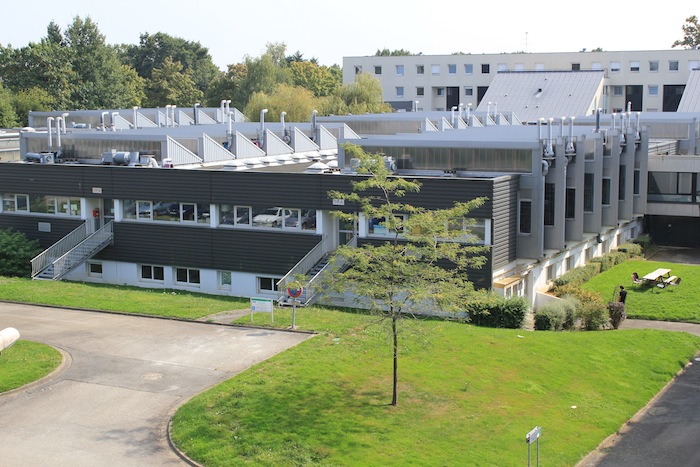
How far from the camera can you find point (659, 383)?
1011 inches

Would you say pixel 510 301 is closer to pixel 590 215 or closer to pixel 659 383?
pixel 659 383

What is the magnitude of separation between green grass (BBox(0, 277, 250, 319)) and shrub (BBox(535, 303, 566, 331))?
10.2 metres

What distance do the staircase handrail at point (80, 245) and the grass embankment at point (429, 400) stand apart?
43.3 feet

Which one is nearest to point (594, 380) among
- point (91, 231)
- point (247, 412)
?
point (247, 412)

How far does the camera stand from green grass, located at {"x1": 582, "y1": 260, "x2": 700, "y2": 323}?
114 feet

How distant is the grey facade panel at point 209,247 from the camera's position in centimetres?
3709

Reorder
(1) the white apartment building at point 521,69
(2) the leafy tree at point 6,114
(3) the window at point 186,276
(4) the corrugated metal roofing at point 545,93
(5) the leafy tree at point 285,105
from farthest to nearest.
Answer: (1) the white apartment building at point 521,69
(4) the corrugated metal roofing at point 545,93
(2) the leafy tree at point 6,114
(5) the leafy tree at point 285,105
(3) the window at point 186,276

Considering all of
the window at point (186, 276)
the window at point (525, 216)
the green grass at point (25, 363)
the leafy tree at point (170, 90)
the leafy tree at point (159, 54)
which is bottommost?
the green grass at point (25, 363)

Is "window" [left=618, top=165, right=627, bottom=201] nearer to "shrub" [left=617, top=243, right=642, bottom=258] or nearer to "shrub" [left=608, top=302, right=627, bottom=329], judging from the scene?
"shrub" [left=617, top=243, right=642, bottom=258]

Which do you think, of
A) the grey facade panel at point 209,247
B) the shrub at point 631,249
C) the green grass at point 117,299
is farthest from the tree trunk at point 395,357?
the shrub at point 631,249

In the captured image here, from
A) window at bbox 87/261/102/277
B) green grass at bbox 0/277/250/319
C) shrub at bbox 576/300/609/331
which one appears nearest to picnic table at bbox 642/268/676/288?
shrub at bbox 576/300/609/331

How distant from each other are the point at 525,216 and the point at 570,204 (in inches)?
176

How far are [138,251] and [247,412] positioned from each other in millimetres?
20621

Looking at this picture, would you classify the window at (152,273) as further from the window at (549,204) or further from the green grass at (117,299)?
the window at (549,204)
